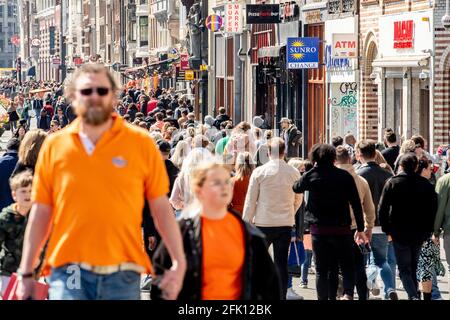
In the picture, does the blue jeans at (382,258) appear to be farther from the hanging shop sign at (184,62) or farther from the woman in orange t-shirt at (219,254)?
the hanging shop sign at (184,62)

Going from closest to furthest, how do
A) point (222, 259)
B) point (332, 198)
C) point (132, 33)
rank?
1. point (222, 259)
2. point (332, 198)
3. point (132, 33)

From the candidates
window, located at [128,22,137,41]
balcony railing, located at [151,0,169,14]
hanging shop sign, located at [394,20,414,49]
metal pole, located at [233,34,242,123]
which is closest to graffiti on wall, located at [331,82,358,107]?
hanging shop sign, located at [394,20,414,49]

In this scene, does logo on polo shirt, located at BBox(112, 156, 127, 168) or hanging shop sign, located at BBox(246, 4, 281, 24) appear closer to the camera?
logo on polo shirt, located at BBox(112, 156, 127, 168)

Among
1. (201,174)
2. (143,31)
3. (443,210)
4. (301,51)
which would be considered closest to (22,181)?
(201,174)

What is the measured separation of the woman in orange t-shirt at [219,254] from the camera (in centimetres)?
804

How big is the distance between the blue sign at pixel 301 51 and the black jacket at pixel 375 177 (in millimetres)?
18979

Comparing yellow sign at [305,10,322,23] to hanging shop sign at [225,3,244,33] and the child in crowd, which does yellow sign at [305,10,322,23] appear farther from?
the child in crowd

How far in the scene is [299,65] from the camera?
111ft

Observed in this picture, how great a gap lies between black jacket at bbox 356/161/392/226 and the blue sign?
19.0m

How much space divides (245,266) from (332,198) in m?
5.10

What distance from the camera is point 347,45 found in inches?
1336

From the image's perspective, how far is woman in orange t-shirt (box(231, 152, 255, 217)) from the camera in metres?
15.2

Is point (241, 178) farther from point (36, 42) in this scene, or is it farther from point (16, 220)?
point (36, 42)
